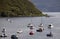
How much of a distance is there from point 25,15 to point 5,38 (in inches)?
4338

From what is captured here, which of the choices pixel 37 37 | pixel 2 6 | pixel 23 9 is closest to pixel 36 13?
pixel 23 9

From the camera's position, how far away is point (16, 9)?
17625 cm

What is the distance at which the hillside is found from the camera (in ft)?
557

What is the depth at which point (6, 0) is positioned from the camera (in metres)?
193

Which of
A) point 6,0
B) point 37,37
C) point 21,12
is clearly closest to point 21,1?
point 6,0

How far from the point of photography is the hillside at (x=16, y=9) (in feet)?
557

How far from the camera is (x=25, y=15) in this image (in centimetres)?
17850

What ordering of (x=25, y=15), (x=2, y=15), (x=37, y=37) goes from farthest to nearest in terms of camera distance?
(x=25, y=15)
(x=2, y=15)
(x=37, y=37)

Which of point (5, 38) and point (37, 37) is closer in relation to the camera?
point (5, 38)

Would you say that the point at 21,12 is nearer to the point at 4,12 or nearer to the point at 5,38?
the point at 4,12

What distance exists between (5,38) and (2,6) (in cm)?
11960

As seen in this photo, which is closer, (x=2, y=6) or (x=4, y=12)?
(x=4, y=12)

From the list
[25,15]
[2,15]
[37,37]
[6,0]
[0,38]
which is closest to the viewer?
[0,38]

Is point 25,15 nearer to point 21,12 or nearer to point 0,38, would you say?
point 21,12
